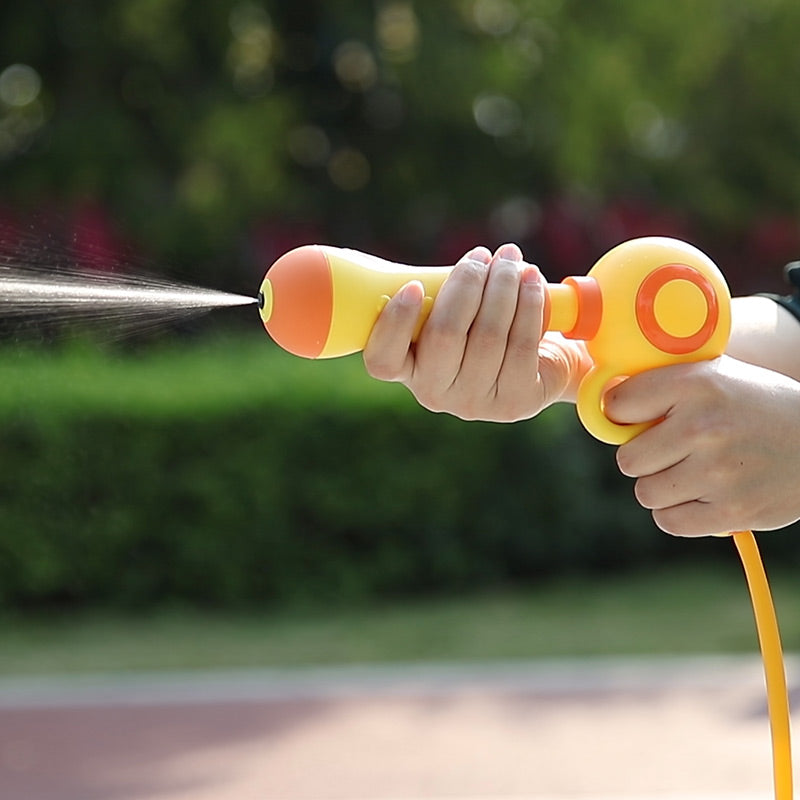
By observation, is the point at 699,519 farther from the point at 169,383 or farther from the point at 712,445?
the point at 169,383

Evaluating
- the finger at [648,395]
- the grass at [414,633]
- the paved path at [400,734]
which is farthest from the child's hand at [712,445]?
the grass at [414,633]

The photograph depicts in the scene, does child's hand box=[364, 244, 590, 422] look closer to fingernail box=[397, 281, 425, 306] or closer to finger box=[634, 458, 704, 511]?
fingernail box=[397, 281, 425, 306]

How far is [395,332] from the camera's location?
59.5 inches

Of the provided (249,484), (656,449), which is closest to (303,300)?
(656,449)

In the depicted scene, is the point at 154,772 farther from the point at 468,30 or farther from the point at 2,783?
the point at 468,30

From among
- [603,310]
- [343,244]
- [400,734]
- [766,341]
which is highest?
[343,244]

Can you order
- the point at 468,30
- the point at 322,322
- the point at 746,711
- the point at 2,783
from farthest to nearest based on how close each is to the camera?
the point at 468,30, the point at 746,711, the point at 2,783, the point at 322,322

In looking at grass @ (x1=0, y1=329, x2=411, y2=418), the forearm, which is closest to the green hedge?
grass @ (x1=0, y1=329, x2=411, y2=418)

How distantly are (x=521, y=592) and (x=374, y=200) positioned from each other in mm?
3445

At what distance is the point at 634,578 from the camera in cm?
775

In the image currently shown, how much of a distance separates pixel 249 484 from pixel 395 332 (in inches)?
213

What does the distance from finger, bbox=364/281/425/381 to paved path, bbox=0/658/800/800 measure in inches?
119

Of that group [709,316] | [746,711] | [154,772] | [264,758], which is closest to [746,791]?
[746,711]

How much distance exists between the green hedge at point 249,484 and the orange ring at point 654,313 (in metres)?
5.29
